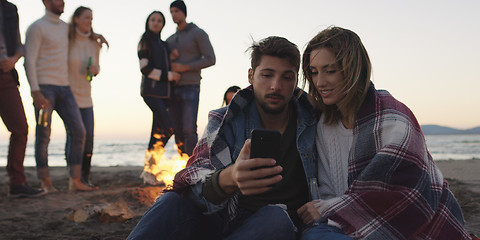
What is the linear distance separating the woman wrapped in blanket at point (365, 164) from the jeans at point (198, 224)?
0.20 meters

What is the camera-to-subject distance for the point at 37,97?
191 inches

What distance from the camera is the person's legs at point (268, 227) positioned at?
188cm

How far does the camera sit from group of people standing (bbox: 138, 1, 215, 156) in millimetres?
5461

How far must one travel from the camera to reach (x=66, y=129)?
206 inches

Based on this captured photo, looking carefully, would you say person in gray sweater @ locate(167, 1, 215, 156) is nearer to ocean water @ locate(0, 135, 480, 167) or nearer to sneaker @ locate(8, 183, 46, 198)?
sneaker @ locate(8, 183, 46, 198)

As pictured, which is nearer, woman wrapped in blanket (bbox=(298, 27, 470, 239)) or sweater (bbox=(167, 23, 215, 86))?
woman wrapped in blanket (bbox=(298, 27, 470, 239))

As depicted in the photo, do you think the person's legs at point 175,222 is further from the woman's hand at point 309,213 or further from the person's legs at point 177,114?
the person's legs at point 177,114

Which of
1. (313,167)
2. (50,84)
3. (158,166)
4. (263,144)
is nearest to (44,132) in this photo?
(50,84)

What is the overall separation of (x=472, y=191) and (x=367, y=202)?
4032mm

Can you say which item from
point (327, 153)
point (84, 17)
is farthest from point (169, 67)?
point (327, 153)

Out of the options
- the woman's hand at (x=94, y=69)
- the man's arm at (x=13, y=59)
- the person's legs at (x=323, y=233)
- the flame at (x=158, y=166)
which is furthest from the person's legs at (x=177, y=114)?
the person's legs at (x=323, y=233)

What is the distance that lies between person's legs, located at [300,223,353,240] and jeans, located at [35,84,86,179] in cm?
410

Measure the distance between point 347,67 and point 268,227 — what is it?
1.01m

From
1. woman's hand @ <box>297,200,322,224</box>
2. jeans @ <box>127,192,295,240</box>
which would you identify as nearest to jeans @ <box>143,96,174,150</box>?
jeans @ <box>127,192,295,240</box>
